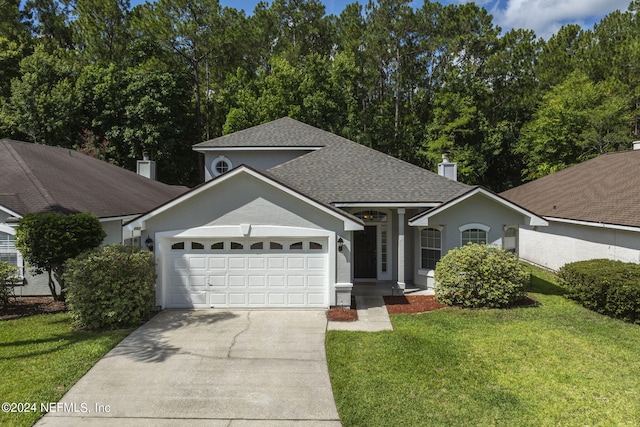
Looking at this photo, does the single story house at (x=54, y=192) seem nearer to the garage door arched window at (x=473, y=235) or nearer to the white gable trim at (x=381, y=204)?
the white gable trim at (x=381, y=204)

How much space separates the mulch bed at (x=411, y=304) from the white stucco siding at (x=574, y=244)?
6181mm

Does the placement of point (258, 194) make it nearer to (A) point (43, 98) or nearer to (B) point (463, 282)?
(B) point (463, 282)

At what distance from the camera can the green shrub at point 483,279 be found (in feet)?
35.1

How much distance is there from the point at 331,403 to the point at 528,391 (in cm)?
327

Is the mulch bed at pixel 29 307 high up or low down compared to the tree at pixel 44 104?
down

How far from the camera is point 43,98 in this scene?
26781 mm

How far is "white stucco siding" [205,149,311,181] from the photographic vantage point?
18422mm

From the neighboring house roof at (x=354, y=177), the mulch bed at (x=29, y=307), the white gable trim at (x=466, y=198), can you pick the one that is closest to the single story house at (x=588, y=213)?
the white gable trim at (x=466, y=198)

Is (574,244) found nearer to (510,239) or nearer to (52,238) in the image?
(510,239)

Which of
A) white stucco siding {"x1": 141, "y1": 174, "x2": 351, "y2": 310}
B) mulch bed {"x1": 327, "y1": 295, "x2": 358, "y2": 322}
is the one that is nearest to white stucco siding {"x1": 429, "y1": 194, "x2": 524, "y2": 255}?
white stucco siding {"x1": 141, "y1": 174, "x2": 351, "y2": 310}

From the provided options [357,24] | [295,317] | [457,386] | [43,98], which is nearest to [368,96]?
[357,24]

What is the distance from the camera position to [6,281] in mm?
10938

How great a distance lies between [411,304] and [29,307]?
11.4m

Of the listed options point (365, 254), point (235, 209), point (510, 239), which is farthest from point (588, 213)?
point (235, 209)
